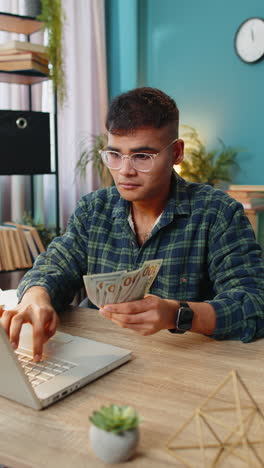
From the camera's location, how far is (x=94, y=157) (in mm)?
3615

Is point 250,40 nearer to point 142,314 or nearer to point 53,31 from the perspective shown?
point 53,31

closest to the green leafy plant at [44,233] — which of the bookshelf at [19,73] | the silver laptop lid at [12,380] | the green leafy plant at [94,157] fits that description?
the bookshelf at [19,73]

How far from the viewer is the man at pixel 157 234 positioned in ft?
4.29

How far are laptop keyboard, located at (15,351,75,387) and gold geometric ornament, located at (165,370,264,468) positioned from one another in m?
0.28

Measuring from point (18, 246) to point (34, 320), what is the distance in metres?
1.88

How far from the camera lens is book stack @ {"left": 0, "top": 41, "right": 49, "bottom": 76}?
8.75 ft

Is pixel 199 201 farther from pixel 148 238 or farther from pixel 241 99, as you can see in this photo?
pixel 241 99

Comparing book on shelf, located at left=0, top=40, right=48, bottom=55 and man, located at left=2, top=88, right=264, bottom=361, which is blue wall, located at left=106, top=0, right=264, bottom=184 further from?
man, located at left=2, top=88, right=264, bottom=361

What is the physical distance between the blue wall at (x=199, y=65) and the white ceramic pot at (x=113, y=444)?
316 cm

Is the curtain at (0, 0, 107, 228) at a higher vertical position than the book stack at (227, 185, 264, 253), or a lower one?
higher

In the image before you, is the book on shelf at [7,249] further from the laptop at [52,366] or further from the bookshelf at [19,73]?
the laptop at [52,366]

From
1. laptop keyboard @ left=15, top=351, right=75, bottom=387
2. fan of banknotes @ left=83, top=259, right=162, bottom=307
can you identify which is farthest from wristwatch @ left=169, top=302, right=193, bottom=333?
laptop keyboard @ left=15, top=351, right=75, bottom=387

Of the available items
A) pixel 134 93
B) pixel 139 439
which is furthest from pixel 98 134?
pixel 139 439

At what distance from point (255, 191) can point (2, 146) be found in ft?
5.51
